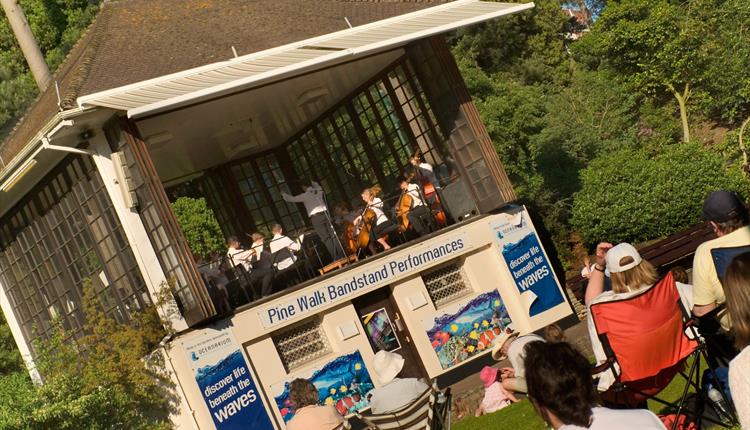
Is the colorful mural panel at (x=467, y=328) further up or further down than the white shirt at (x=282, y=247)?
further down

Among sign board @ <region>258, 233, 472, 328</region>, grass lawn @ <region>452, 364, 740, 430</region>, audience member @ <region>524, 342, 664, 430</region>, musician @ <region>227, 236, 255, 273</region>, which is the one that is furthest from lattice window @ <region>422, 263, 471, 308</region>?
audience member @ <region>524, 342, 664, 430</region>

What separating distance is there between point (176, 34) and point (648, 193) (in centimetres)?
1133

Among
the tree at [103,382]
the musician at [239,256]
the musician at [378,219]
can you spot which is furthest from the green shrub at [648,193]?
the tree at [103,382]

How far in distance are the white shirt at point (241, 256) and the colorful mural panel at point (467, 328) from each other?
3195mm

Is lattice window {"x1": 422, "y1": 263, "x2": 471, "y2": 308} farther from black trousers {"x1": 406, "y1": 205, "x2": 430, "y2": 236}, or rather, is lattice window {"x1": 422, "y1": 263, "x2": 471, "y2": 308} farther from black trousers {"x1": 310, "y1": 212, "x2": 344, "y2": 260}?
black trousers {"x1": 310, "y1": 212, "x2": 344, "y2": 260}

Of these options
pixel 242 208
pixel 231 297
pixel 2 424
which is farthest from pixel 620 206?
pixel 2 424

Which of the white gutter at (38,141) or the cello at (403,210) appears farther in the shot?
the cello at (403,210)

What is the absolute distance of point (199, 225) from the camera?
2967 cm

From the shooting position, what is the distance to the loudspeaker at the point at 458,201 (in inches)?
822

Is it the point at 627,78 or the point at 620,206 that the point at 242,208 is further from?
the point at 627,78

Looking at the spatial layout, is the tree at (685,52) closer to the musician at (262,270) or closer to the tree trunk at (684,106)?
the tree trunk at (684,106)

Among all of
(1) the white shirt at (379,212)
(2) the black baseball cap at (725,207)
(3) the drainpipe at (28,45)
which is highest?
(3) the drainpipe at (28,45)

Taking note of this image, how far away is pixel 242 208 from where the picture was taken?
27.6 m

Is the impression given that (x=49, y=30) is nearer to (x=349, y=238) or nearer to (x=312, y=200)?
(x=312, y=200)
